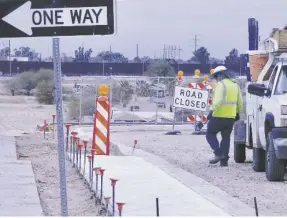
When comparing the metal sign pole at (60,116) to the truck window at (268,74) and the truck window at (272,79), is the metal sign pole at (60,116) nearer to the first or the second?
the truck window at (272,79)

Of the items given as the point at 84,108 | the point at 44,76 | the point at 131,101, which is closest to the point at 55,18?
the point at 84,108

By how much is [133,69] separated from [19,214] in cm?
6565

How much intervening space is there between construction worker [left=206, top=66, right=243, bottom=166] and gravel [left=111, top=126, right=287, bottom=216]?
14.5 inches

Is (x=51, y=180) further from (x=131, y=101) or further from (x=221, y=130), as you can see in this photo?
(x=131, y=101)

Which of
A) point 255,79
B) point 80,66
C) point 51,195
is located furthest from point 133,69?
point 51,195

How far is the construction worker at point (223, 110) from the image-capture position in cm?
1762

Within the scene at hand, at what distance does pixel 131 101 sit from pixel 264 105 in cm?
3065

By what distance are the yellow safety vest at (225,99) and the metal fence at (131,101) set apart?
597 inches

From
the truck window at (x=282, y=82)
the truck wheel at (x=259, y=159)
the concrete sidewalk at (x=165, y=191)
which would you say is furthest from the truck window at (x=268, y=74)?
the concrete sidewalk at (x=165, y=191)

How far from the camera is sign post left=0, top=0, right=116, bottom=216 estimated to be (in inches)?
284

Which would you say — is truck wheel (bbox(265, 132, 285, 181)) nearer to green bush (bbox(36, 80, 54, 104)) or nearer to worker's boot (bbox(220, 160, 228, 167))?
worker's boot (bbox(220, 160, 228, 167))

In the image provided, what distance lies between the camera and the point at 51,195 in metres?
13.7

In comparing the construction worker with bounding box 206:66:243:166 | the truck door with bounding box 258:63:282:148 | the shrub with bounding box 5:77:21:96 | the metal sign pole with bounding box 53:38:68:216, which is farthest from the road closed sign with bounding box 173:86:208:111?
the shrub with bounding box 5:77:21:96

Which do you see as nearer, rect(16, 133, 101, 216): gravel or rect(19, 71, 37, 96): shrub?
rect(16, 133, 101, 216): gravel
